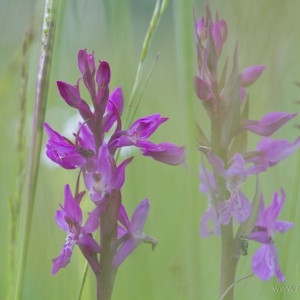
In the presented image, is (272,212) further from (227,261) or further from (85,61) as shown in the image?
(85,61)

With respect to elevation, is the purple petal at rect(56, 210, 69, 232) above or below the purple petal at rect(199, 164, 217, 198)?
below

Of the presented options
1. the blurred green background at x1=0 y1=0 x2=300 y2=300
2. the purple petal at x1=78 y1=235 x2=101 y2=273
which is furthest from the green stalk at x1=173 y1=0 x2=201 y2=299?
the purple petal at x1=78 y1=235 x2=101 y2=273

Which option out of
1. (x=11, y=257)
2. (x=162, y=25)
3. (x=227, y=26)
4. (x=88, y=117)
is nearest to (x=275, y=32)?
A: (x=227, y=26)

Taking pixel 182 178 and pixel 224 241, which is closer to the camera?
pixel 224 241

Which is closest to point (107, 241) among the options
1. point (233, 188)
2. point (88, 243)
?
point (88, 243)

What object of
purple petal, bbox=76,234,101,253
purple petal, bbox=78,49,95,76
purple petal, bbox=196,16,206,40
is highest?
purple petal, bbox=196,16,206,40

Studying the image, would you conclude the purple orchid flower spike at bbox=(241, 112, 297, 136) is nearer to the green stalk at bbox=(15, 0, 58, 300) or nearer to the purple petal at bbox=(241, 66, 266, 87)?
the purple petal at bbox=(241, 66, 266, 87)

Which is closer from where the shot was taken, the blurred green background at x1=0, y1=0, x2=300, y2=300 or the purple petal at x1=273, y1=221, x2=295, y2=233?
the blurred green background at x1=0, y1=0, x2=300, y2=300
